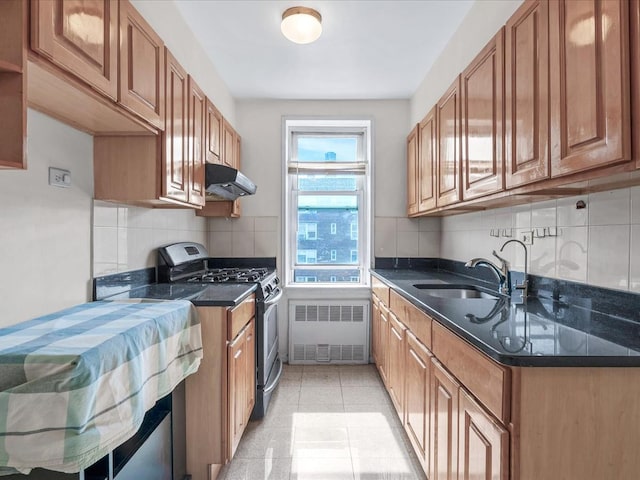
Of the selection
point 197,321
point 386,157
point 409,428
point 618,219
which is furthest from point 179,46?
point 409,428

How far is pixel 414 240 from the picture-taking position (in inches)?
131

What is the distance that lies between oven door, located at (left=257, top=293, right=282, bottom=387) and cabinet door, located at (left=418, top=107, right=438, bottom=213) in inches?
53.9

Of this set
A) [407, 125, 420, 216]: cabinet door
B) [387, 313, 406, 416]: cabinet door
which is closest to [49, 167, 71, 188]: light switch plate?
[387, 313, 406, 416]: cabinet door

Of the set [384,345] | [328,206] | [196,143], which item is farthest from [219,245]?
[384,345]

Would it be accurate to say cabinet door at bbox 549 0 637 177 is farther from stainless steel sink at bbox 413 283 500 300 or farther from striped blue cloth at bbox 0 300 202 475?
striped blue cloth at bbox 0 300 202 475

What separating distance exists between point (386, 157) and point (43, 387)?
309cm

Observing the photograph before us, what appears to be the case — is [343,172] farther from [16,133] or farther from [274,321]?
[16,133]

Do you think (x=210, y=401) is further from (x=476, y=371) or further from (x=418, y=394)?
(x=476, y=371)

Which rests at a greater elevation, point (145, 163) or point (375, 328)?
point (145, 163)

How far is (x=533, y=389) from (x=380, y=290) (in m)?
1.94

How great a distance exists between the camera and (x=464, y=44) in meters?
2.18

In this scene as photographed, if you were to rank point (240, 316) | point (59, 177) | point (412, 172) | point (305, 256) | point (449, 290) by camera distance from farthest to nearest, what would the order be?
1. point (305, 256)
2. point (412, 172)
3. point (449, 290)
4. point (240, 316)
5. point (59, 177)

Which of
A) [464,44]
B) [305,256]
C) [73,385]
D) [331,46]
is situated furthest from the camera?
[305,256]

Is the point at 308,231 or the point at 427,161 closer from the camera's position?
the point at 427,161
